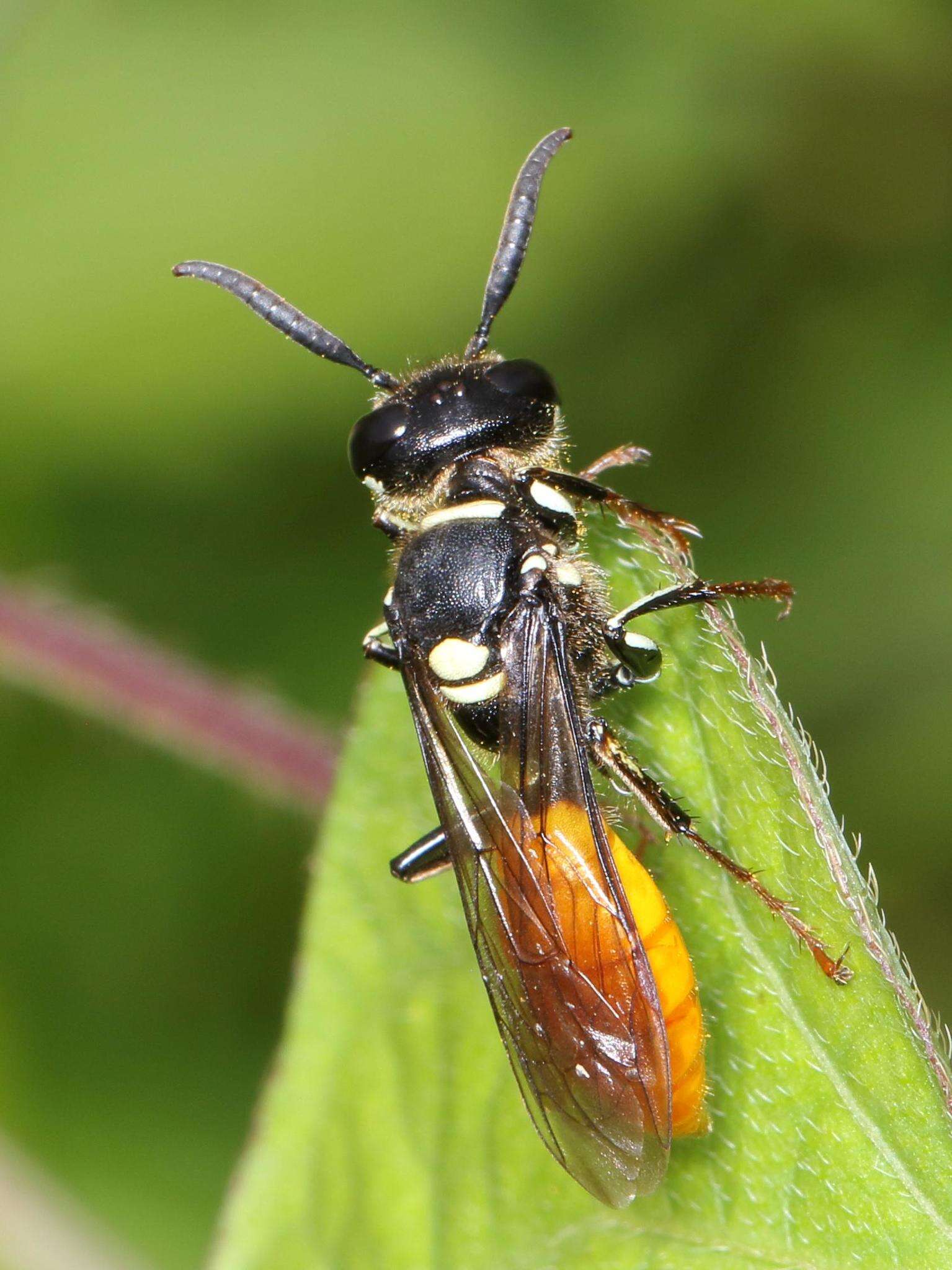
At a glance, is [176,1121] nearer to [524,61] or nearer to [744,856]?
[744,856]

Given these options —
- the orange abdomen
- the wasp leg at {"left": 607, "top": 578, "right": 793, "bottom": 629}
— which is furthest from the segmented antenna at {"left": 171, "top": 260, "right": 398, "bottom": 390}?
the orange abdomen

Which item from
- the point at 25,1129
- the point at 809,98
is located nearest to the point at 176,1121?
the point at 25,1129

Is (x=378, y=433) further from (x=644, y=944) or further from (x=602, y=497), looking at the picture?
(x=644, y=944)

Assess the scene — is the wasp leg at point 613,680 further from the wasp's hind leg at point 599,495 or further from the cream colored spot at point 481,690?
the wasp's hind leg at point 599,495

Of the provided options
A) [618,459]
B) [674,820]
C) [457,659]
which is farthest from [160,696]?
[674,820]

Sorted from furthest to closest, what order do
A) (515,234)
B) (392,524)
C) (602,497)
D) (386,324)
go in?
(386,324) → (515,234) → (392,524) → (602,497)

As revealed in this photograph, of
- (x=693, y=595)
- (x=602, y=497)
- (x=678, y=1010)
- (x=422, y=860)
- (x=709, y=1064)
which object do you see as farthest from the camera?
(x=422, y=860)
